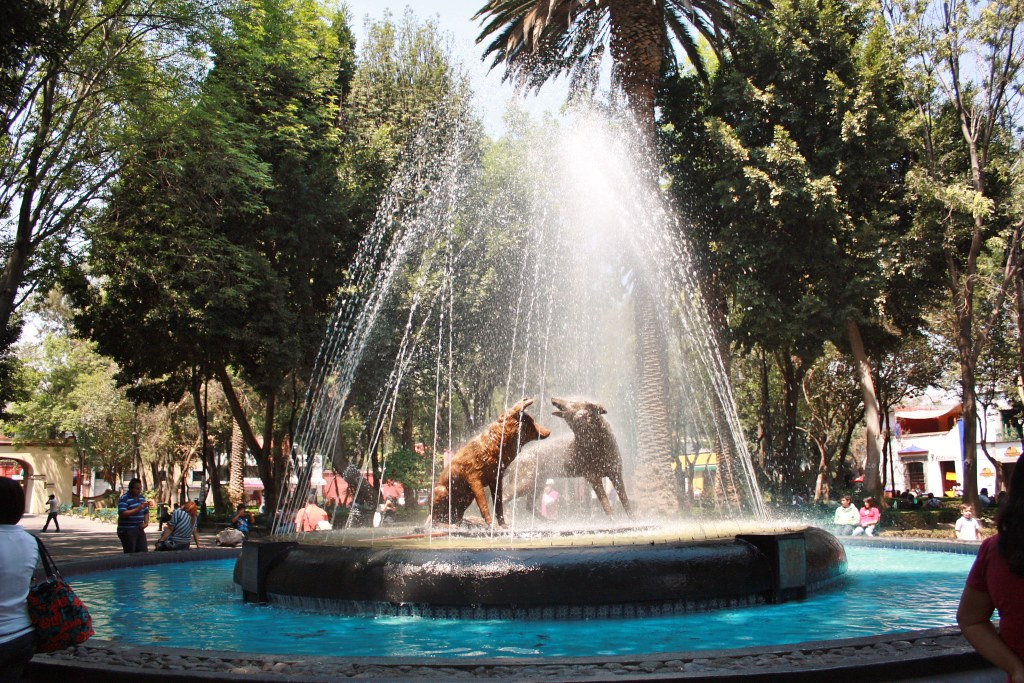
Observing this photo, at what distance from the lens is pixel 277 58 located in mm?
21125

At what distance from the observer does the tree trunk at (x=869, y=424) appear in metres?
21.3

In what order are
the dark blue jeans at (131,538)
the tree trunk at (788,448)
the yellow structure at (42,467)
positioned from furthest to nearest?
the yellow structure at (42,467) < the tree trunk at (788,448) < the dark blue jeans at (131,538)

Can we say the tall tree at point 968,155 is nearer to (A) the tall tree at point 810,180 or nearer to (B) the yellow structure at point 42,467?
(A) the tall tree at point 810,180

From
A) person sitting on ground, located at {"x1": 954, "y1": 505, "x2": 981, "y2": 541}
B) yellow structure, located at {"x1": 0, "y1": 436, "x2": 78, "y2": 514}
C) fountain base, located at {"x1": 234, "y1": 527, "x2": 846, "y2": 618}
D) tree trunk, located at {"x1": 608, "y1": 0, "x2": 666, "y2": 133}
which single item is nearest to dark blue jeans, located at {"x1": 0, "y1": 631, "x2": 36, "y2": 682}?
fountain base, located at {"x1": 234, "y1": 527, "x2": 846, "y2": 618}

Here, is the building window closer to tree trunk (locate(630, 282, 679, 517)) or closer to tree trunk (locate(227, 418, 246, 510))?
tree trunk (locate(630, 282, 679, 517))

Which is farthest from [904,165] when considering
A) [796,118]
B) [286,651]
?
[286,651]

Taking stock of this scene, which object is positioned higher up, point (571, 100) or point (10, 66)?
point (571, 100)

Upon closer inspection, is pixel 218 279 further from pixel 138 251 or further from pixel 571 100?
pixel 571 100

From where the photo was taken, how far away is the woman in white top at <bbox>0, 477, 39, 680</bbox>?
135 inches

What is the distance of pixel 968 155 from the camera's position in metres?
21.9

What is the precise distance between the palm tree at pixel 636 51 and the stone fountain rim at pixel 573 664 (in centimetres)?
1314

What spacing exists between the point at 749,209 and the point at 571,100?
5.66 metres

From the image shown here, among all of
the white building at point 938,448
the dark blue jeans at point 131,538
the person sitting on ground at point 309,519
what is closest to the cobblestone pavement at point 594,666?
the dark blue jeans at point 131,538

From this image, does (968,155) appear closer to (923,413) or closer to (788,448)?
(788,448)
